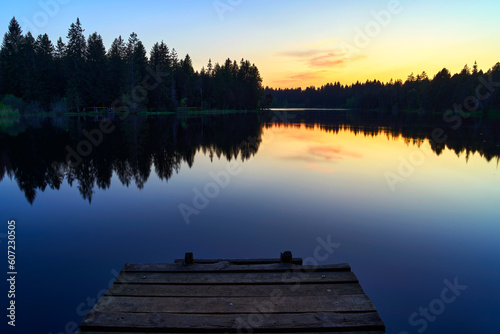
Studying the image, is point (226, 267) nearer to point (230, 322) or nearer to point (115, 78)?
point (230, 322)

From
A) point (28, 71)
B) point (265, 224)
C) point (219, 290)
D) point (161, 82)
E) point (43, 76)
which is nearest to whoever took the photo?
point (219, 290)

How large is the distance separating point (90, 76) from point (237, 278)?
87098 millimetres

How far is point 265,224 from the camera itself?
456 inches

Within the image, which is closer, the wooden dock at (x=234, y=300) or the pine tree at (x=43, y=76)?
the wooden dock at (x=234, y=300)

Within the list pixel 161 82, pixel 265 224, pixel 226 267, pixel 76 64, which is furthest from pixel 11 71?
pixel 226 267

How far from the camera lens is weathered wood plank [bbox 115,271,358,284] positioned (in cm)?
622

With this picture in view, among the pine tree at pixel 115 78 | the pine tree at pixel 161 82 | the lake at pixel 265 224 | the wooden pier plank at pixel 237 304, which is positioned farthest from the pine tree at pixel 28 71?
the wooden pier plank at pixel 237 304

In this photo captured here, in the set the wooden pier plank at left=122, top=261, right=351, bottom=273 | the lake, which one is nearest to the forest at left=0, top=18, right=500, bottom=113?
the lake

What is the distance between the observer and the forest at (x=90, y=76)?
78.2 m

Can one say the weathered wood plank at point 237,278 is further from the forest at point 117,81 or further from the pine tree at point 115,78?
the pine tree at point 115,78

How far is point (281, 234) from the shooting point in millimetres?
10664

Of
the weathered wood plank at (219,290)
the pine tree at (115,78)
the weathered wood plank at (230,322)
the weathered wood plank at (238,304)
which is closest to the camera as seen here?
the weathered wood plank at (230,322)

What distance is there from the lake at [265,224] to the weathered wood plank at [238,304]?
56.2 inches

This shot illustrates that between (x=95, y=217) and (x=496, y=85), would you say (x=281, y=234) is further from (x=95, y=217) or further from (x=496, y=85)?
(x=496, y=85)
